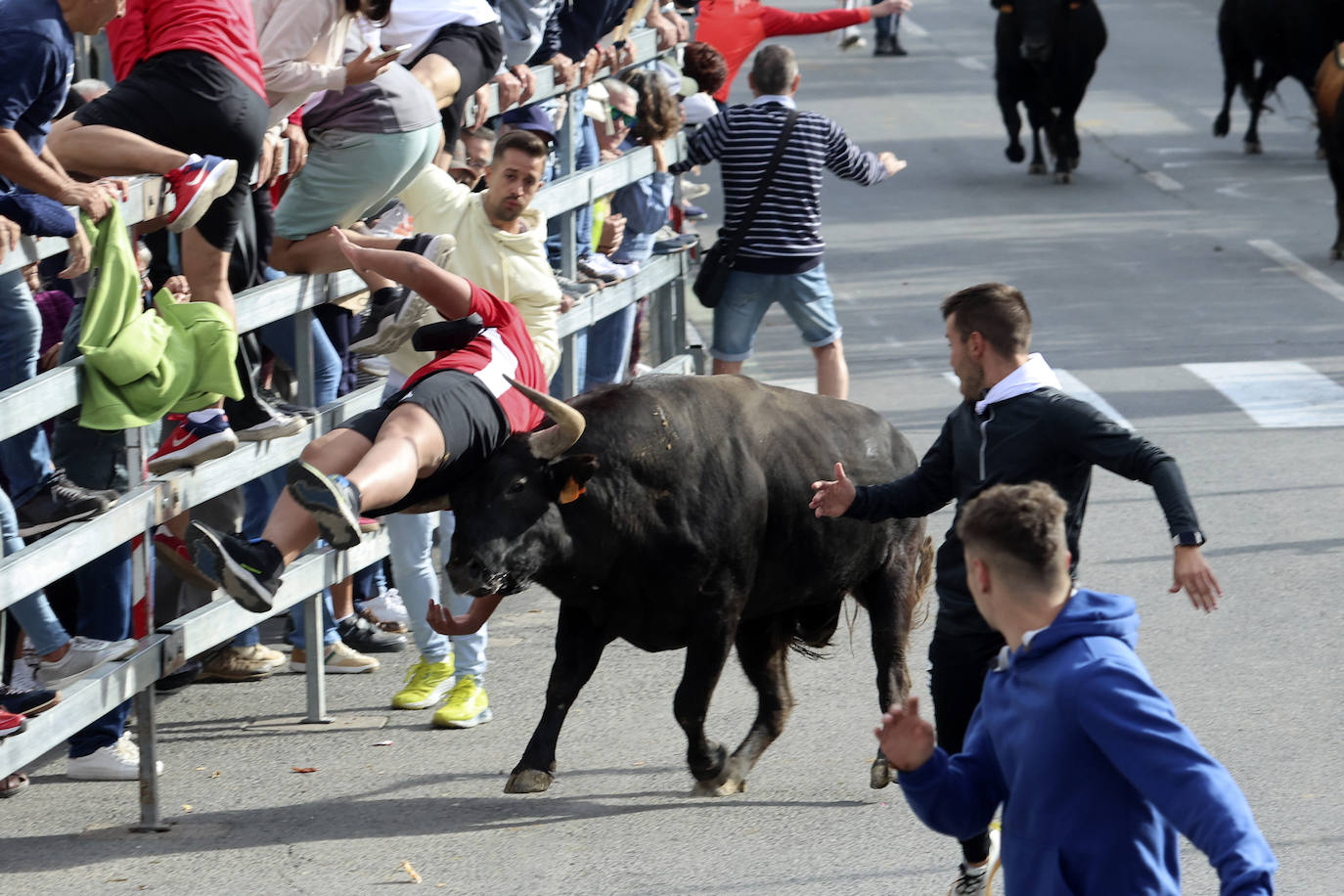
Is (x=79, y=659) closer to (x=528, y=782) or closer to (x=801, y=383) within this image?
(x=528, y=782)

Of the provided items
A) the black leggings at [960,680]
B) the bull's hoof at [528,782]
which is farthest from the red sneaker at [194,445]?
the black leggings at [960,680]

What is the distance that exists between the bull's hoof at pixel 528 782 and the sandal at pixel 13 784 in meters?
1.65

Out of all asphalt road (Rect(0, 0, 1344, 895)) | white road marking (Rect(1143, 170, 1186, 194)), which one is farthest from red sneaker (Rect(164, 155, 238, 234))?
white road marking (Rect(1143, 170, 1186, 194))

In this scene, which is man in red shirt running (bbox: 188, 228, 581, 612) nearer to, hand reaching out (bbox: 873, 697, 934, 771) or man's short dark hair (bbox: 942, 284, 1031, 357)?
man's short dark hair (bbox: 942, 284, 1031, 357)

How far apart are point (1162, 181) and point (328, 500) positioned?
56.3ft

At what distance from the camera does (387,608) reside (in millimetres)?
8383

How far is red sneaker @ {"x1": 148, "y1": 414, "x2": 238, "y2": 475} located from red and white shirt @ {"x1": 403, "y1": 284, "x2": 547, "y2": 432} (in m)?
0.62

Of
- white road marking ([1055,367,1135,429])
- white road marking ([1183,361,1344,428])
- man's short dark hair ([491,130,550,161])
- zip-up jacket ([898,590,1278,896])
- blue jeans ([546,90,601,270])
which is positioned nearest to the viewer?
zip-up jacket ([898,590,1278,896])

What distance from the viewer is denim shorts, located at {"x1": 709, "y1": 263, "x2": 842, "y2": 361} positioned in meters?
11.0

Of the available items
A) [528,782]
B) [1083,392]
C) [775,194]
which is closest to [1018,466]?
[528,782]

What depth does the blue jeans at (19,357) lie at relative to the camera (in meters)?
5.69

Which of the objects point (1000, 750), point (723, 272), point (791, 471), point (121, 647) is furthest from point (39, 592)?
point (723, 272)

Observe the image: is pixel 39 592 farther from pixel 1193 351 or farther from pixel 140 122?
pixel 1193 351

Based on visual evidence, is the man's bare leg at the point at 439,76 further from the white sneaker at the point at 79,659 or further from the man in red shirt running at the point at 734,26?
the man in red shirt running at the point at 734,26
